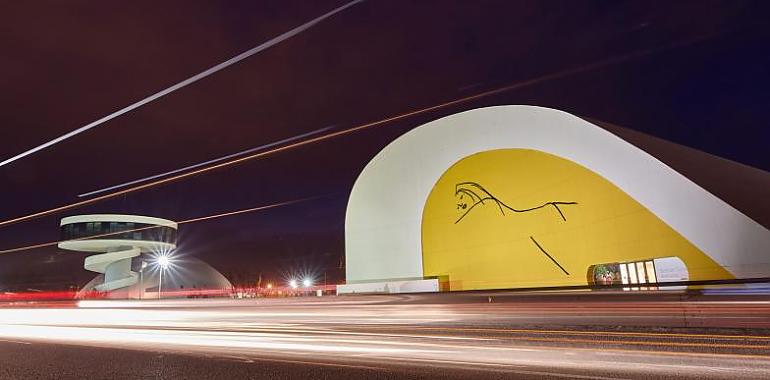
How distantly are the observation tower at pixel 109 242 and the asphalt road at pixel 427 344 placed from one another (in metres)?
36.1

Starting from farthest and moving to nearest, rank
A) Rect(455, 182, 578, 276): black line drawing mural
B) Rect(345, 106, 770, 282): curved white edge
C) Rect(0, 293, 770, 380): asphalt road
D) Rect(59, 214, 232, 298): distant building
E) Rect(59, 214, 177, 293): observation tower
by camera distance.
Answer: Rect(59, 214, 232, 298): distant building
Rect(59, 214, 177, 293): observation tower
Rect(455, 182, 578, 276): black line drawing mural
Rect(345, 106, 770, 282): curved white edge
Rect(0, 293, 770, 380): asphalt road

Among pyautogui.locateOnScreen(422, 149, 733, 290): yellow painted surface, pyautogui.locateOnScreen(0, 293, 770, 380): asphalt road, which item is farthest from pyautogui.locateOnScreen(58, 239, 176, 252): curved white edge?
pyautogui.locateOnScreen(0, 293, 770, 380): asphalt road

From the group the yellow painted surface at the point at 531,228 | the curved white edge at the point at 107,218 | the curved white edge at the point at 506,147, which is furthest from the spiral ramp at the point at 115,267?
the yellow painted surface at the point at 531,228

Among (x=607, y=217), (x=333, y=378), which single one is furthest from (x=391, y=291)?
(x=333, y=378)

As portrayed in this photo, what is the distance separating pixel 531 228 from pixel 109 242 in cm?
4581

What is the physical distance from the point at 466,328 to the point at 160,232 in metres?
53.4

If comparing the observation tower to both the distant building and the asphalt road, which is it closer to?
the distant building

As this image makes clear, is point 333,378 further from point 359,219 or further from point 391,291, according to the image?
point 359,219

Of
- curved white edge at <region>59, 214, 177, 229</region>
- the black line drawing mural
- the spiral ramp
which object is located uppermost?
curved white edge at <region>59, 214, 177, 229</region>

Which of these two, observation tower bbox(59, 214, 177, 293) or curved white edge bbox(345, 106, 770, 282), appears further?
observation tower bbox(59, 214, 177, 293)

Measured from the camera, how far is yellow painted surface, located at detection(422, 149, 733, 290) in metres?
16.6

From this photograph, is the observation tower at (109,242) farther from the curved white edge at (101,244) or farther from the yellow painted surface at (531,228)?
the yellow painted surface at (531,228)

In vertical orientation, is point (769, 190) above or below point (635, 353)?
above

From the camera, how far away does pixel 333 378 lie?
4.98 m
